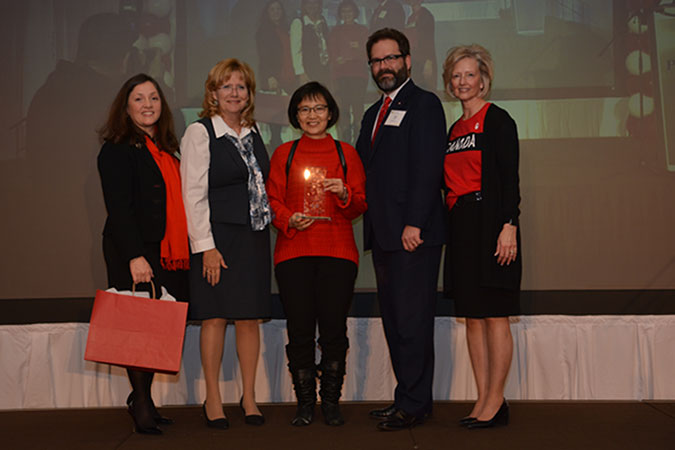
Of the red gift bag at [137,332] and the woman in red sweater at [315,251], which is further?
the woman in red sweater at [315,251]

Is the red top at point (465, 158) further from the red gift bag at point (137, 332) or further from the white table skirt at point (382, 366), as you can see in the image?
the red gift bag at point (137, 332)

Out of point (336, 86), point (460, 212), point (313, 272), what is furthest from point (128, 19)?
point (460, 212)

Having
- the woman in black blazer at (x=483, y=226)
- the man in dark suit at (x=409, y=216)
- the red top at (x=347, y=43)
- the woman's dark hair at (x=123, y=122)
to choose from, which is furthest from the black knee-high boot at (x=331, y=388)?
the red top at (x=347, y=43)

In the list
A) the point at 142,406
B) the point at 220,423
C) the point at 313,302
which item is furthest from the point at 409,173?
the point at 142,406

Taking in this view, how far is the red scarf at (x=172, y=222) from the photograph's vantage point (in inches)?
107

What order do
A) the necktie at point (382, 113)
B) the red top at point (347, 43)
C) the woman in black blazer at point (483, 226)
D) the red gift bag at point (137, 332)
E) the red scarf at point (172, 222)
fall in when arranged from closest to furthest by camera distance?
the red gift bag at point (137, 332), the woman in black blazer at point (483, 226), the red scarf at point (172, 222), the necktie at point (382, 113), the red top at point (347, 43)

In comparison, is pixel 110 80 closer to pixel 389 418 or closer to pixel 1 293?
pixel 1 293

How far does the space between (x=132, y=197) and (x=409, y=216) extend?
4.18 ft

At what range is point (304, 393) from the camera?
2.77 meters

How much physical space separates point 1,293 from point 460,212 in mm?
3272

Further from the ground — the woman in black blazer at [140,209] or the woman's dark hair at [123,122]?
the woman's dark hair at [123,122]

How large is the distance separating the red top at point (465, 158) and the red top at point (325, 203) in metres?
0.42

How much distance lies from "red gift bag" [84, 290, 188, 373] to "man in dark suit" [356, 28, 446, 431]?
3.19ft

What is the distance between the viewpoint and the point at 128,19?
13.5 ft
